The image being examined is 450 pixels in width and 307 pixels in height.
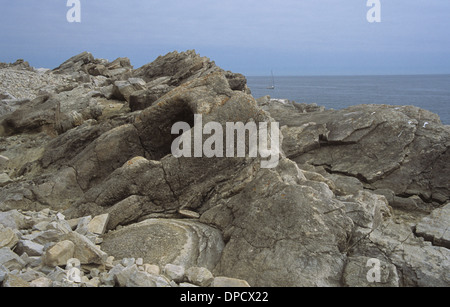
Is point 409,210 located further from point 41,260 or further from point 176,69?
point 176,69

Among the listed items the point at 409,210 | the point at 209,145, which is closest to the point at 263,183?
the point at 209,145

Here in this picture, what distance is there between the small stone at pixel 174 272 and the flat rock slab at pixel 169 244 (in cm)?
70

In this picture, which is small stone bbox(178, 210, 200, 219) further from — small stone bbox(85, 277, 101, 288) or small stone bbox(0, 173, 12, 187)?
small stone bbox(0, 173, 12, 187)

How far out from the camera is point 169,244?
28.9ft

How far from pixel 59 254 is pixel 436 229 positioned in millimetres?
9136

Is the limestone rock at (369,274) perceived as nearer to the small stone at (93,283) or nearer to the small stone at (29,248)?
the small stone at (93,283)

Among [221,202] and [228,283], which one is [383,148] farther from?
[228,283]

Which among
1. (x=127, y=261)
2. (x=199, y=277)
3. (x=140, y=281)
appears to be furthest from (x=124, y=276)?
(x=199, y=277)

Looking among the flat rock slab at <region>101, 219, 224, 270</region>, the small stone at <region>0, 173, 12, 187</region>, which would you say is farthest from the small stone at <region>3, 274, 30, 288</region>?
the small stone at <region>0, 173, 12, 187</region>

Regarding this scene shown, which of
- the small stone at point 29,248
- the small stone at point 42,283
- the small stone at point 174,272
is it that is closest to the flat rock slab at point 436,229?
the small stone at point 174,272

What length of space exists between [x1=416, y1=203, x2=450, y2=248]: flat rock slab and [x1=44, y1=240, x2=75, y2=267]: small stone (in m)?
8.39

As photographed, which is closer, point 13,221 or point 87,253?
point 87,253

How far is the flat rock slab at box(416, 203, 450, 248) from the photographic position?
894 cm

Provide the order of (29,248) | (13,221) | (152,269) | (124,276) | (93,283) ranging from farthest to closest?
(13,221) → (29,248) → (152,269) → (93,283) → (124,276)
